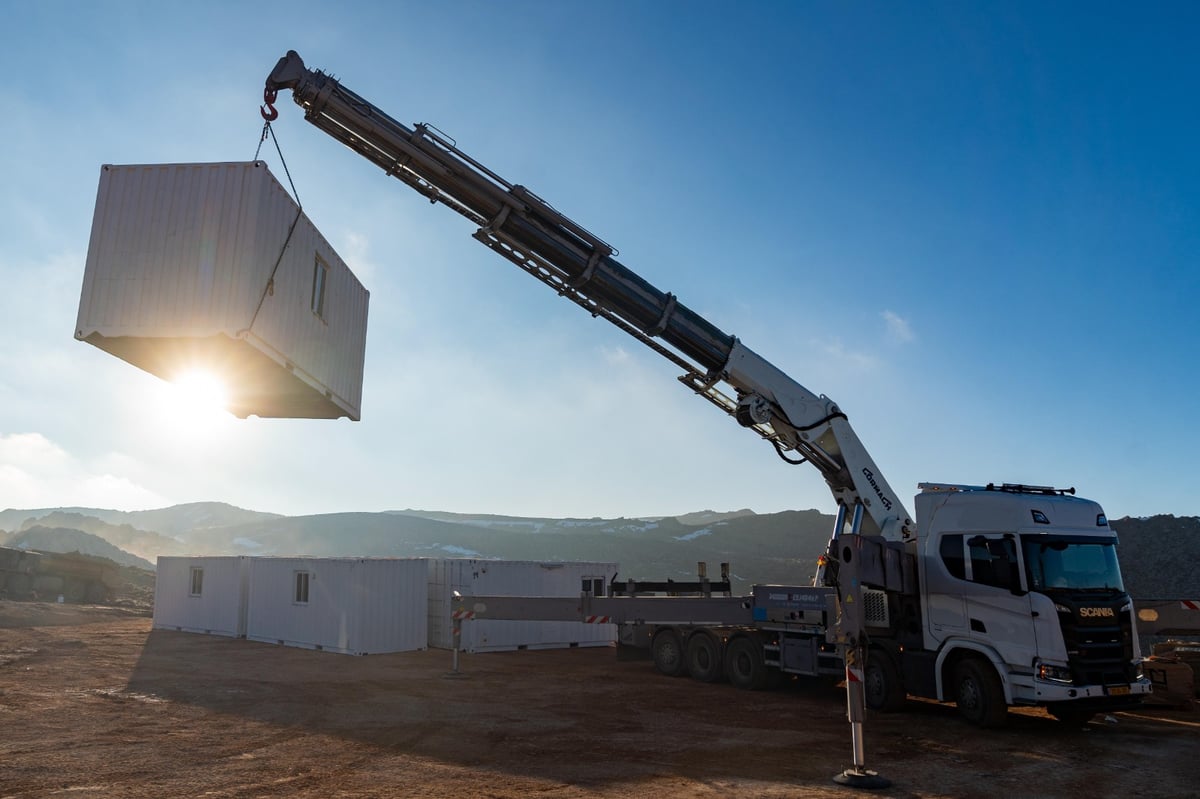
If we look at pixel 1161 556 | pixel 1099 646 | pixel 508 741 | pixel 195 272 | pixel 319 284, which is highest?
pixel 319 284

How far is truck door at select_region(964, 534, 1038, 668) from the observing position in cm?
1152

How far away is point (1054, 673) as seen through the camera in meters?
11.2

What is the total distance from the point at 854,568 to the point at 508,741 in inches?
199

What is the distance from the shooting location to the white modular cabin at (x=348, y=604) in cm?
2192

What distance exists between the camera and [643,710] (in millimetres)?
13297

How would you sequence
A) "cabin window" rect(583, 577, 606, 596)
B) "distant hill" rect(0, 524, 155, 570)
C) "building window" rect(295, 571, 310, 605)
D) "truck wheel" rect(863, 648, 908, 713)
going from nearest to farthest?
1. "truck wheel" rect(863, 648, 908, 713)
2. "building window" rect(295, 571, 310, 605)
3. "cabin window" rect(583, 577, 606, 596)
4. "distant hill" rect(0, 524, 155, 570)

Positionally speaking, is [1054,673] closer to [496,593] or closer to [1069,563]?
[1069,563]

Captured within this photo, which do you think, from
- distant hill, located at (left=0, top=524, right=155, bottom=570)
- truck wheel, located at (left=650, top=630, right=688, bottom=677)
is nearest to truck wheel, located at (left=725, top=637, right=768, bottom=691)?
truck wheel, located at (left=650, top=630, right=688, bottom=677)

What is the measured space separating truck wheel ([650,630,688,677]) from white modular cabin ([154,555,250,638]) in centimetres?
1480

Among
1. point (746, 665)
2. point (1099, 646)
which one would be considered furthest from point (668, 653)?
point (1099, 646)

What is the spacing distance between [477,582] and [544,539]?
257ft

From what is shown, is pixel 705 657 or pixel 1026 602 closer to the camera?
pixel 1026 602

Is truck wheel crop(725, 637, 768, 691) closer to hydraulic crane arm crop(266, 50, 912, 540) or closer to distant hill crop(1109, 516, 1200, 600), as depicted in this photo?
hydraulic crane arm crop(266, 50, 912, 540)

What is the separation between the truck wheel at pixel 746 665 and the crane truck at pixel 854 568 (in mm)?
37
